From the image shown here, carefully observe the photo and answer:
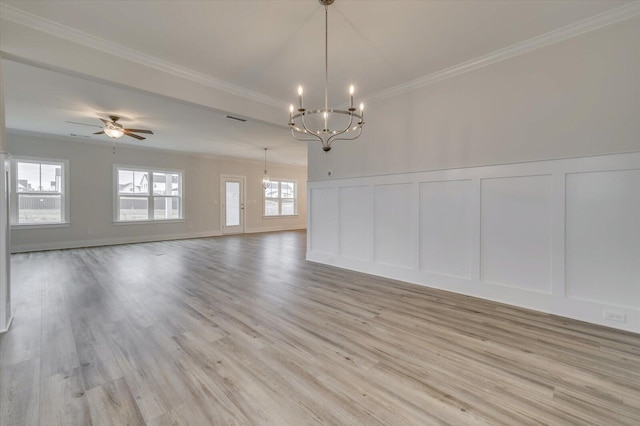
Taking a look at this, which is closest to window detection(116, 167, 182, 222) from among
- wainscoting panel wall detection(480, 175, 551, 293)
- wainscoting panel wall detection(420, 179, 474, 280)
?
wainscoting panel wall detection(420, 179, 474, 280)

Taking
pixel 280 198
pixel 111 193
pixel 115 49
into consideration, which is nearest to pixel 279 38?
pixel 115 49

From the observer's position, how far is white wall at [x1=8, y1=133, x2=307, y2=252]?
638 cm

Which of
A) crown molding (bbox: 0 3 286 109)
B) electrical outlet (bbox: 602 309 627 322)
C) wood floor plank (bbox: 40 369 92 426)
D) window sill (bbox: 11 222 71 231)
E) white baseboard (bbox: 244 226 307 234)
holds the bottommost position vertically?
wood floor plank (bbox: 40 369 92 426)

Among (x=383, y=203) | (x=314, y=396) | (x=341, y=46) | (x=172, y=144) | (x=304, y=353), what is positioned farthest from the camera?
(x=172, y=144)

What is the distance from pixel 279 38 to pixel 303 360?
3030 mm

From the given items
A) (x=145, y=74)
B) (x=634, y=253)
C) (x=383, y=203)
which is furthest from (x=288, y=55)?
(x=634, y=253)

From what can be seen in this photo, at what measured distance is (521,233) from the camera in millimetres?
2979

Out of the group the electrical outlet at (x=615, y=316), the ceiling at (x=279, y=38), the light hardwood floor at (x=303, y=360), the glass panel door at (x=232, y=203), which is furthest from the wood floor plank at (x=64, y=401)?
the glass panel door at (x=232, y=203)

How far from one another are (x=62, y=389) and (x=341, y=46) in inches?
144

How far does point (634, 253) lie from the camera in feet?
7.92

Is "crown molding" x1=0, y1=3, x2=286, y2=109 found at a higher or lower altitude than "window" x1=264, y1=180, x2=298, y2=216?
higher

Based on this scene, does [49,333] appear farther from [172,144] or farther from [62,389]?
[172,144]

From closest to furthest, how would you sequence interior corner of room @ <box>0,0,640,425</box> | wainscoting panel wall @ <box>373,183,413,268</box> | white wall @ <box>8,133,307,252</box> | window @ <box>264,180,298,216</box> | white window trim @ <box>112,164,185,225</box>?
interior corner of room @ <box>0,0,640,425</box> → wainscoting panel wall @ <box>373,183,413,268</box> → white wall @ <box>8,133,307,252</box> → white window trim @ <box>112,164,185,225</box> → window @ <box>264,180,298,216</box>

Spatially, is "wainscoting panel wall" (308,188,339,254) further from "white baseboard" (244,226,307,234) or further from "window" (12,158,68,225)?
"window" (12,158,68,225)
